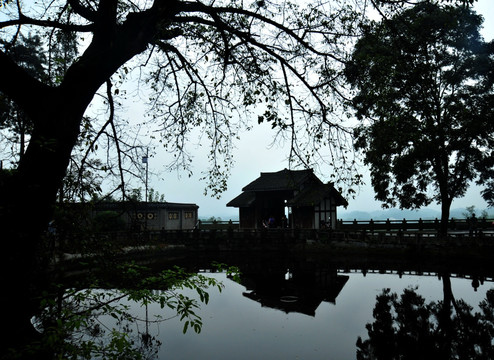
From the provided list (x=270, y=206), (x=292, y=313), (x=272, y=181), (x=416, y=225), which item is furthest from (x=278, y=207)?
(x=292, y=313)

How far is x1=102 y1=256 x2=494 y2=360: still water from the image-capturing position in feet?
27.8

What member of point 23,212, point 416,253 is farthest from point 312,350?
point 416,253

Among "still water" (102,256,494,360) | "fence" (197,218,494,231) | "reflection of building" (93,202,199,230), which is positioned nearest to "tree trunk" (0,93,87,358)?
"still water" (102,256,494,360)

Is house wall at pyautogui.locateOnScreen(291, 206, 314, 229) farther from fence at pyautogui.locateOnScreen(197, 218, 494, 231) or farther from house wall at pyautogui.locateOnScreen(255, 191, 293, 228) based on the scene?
fence at pyautogui.locateOnScreen(197, 218, 494, 231)

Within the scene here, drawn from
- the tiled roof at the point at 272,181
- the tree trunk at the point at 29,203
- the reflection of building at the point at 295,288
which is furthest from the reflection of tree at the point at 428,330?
the tiled roof at the point at 272,181

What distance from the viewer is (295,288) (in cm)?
1500

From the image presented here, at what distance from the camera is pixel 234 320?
1110 centimetres

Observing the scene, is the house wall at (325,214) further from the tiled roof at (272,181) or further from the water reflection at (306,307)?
the water reflection at (306,307)

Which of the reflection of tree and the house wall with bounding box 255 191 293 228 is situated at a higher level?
the house wall with bounding box 255 191 293 228

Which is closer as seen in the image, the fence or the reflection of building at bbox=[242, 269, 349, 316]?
the reflection of building at bbox=[242, 269, 349, 316]

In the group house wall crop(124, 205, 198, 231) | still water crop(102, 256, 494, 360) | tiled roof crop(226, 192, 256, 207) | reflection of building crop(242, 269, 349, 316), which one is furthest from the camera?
house wall crop(124, 205, 198, 231)

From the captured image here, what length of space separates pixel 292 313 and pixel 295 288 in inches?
144

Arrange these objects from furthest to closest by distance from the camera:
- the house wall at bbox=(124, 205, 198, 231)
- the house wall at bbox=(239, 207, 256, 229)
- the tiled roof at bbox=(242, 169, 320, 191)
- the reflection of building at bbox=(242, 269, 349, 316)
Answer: the house wall at bbox=(124, 205, 198, 231) → the house wall at bbox=(239, 207, 256, 229) → the tiled roof at bbox=(242, 169, 320, 191) → the reflection of building at bbox=(242, 269, 349, 316)

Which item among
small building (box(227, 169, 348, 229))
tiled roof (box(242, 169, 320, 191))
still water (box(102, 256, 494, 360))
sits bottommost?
still water (box(102, 256, 494, 360))
